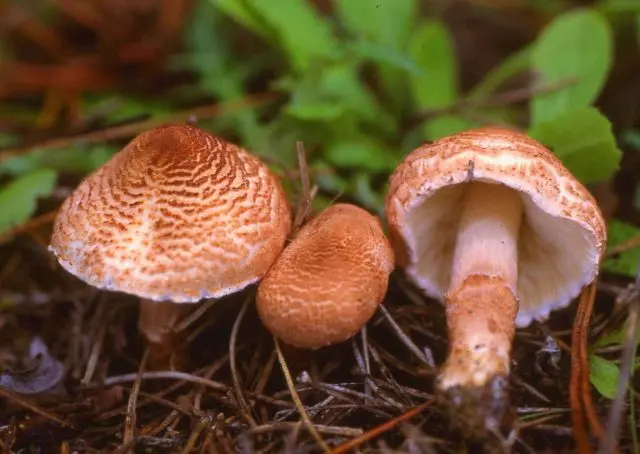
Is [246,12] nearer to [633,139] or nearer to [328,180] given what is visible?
[328,180]

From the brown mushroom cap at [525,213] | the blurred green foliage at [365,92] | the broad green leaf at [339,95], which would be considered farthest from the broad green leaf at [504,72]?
the brown mushroom cap at [525,213]

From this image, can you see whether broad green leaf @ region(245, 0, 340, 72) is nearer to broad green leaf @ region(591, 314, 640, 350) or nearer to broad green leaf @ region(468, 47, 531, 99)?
broad green leaf @ region(468, 47, 531, 99)

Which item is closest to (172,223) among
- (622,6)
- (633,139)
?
(633,139)

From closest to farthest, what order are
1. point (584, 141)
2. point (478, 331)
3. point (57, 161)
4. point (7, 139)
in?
1. point (478, 331)
2. point (584, 141)
3. point (57, 161)
4. point (7, 139)

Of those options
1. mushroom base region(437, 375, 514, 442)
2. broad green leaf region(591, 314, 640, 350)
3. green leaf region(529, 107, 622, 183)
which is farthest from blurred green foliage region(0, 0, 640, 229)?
mushroom base region(437, 375, 514, 442)

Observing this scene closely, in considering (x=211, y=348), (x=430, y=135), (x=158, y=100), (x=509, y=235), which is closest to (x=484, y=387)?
(x=509, y=235)

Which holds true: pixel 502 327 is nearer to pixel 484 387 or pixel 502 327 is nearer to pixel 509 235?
pixel 484 387

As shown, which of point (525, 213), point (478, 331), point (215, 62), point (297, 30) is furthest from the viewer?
point (215, 62)
